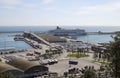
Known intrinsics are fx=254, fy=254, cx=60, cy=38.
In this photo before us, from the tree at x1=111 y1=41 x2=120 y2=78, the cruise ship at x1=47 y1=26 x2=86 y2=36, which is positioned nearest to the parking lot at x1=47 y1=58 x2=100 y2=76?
the tree at x1=111 y1=41 x2=120 y2=78

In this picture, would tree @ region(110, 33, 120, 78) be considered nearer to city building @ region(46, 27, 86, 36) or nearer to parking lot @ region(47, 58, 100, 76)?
parking lot @ region(47, 58, 100, 76)

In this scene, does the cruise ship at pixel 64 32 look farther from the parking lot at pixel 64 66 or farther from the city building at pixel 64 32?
the parking lot at pixel 64 66

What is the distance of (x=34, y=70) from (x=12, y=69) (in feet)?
9.50

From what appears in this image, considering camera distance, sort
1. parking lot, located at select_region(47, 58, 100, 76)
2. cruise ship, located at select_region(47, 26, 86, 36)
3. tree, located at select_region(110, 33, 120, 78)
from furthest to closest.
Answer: cruise ship, located at select_region(47, 26, 86, 36)
parking lot, located at select_region(47, 58, 100, 76)
tree, located at select_region(110, 33, 120, 78)

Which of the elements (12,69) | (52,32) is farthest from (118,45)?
(52,32)

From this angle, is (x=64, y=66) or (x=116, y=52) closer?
(x=116, y=52)

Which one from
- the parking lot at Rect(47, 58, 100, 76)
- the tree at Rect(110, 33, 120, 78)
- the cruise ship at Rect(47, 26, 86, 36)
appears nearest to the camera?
the tree at Rect(110, 33, 120, 78)

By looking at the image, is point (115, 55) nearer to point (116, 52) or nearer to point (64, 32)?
point (116, 52)

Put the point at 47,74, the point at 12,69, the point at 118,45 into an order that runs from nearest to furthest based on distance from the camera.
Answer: the point at 118,45 < the point at 12,69 < the point at 47,74

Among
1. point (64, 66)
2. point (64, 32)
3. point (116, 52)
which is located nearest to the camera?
point (116, 52)

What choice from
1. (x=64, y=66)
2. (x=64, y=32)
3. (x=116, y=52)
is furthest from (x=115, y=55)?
(x=64, y=32)

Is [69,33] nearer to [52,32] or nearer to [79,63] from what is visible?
[52,32]

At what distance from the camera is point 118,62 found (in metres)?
9.59

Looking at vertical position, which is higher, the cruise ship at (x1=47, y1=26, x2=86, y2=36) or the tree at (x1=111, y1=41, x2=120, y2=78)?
the tree at (x1=111, y1=41, x2=120, y2=78)
